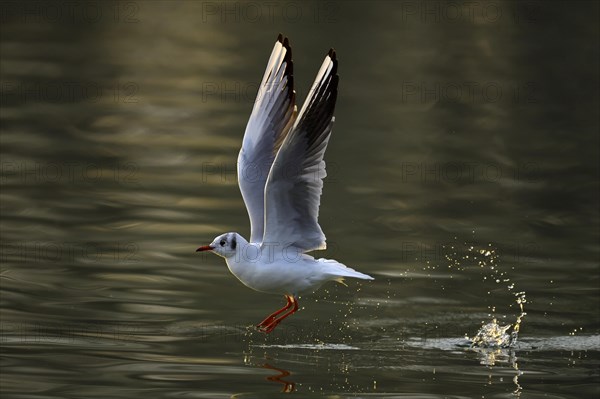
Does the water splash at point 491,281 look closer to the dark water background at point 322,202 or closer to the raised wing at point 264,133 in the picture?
the dark water background at point 322,202

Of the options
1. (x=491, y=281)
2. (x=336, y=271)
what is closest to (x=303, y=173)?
(x=336, y=271)

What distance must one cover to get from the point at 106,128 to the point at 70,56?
18.1ft

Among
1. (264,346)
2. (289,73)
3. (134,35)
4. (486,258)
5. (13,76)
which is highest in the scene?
(134,35)

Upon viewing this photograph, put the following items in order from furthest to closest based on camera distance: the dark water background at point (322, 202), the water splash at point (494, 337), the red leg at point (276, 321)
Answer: the water splash at point (494, 337) → the red leg at point (276, 321) → the dark water background at point (322, 202)

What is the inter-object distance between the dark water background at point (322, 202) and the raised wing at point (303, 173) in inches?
34.4

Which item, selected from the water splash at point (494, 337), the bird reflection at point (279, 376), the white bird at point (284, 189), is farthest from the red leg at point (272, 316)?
the water splash at point (494, 337)

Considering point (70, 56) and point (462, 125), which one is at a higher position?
point (70, 56)

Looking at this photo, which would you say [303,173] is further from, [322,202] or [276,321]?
[322,202]

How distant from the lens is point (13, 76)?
73.8ft

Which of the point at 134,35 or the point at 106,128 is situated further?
the point at 134,35

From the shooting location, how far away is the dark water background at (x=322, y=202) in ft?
32.6

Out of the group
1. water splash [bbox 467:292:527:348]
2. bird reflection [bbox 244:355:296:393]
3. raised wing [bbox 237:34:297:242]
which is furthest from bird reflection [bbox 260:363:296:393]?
water splash [bbox 467:292:527:348]

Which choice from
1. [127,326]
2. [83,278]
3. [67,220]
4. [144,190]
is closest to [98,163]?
[144,190]

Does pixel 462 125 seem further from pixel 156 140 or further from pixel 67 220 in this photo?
pixel 67 220
